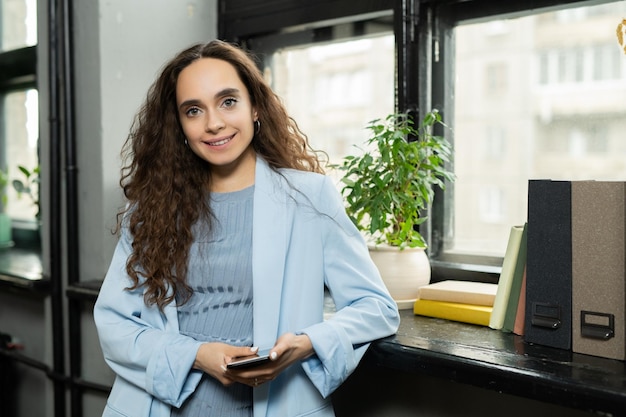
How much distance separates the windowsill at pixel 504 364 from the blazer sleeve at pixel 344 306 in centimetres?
6

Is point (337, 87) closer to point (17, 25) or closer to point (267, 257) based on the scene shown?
point (267, 257)

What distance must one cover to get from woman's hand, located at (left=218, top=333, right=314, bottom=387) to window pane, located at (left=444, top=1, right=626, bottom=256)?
2.70 ft

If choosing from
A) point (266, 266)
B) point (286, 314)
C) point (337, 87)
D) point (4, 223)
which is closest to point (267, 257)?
point (266, 266)

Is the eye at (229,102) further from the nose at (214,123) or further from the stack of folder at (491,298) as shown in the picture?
the stack of folder at (491,298)

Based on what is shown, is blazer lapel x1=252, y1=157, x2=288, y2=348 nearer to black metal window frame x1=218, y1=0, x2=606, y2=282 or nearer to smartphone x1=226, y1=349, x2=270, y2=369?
smartphone x1=226, y1=349, x2=270, y2=369

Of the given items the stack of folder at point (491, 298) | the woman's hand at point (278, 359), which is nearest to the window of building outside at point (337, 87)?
the stack of folder at point (491, 298)

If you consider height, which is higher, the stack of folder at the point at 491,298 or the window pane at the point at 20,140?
the window pane at the point at 20,140

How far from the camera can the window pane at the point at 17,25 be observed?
3.43 meters

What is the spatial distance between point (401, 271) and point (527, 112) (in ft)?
1.84

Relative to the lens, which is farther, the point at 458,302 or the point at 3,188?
the point at 3,188

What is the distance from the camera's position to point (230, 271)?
5.10 feet

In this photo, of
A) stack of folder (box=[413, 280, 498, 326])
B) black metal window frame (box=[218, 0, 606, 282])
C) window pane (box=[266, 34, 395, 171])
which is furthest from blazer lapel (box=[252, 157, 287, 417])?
window pane (box=[266, 34, 395, 171])

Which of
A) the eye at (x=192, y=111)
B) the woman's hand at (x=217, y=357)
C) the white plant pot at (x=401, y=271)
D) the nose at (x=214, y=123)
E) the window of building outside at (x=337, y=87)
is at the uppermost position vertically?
the window of building outside at (x=337, y=87)

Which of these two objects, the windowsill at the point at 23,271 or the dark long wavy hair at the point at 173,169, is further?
the windowsill at the point at 23,271
